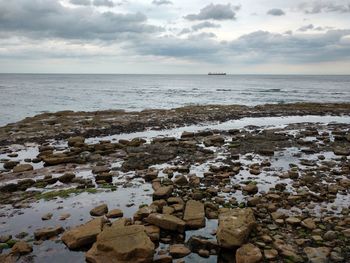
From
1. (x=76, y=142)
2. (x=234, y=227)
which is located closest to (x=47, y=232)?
(x=234, y=227)

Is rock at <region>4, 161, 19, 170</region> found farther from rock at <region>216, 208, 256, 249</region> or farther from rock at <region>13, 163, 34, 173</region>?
rock at <region>216, 208, 256, 249</region>

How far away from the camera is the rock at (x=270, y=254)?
27.8ft

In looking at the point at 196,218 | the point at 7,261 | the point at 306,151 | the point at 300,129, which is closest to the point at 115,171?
the point at 196,218

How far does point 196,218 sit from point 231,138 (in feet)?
52.1

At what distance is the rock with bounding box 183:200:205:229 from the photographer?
33.7 ft

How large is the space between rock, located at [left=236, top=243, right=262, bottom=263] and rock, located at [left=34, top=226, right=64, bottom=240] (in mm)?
5388

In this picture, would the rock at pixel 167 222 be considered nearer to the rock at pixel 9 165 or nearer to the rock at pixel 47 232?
the rock at pixel 47 232

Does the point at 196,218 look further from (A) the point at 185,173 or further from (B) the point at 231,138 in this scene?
(B) the point at 231,138

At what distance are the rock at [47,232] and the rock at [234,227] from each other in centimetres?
480

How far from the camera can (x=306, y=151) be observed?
68.0ft

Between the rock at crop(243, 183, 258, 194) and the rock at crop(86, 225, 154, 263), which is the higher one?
the rock at crop(86, 225, 154, 263)

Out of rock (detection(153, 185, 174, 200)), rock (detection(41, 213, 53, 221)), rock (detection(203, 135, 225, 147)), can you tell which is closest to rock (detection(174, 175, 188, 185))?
rock (detection(153, 185, 174, 200))

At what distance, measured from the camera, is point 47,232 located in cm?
995

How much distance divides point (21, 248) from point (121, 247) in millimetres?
2961
